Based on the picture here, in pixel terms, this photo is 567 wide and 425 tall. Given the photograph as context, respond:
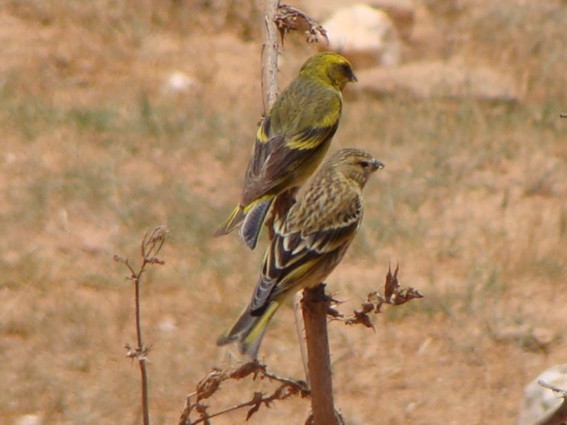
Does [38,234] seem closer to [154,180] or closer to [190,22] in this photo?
[154,180]

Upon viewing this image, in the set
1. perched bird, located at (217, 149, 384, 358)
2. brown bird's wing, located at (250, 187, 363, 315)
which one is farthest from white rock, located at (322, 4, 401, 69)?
brown bird's wing, located at (250, 187, 363, 315)

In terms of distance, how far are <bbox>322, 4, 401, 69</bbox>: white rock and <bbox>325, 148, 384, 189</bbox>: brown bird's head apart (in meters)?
4.53

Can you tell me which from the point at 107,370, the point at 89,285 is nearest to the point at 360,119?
the point at 89,285

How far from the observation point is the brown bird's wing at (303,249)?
3.42 m

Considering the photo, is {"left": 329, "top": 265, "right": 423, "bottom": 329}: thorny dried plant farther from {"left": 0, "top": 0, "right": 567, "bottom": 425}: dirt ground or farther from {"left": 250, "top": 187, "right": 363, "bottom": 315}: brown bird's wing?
{"left": 0, "top": 0, "right": 567, "bottom": 425}: dirt ground

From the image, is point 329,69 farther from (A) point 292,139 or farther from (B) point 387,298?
(B) point 387,298

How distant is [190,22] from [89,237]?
10.6 ft

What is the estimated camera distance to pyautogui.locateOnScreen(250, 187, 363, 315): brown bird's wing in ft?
11.2

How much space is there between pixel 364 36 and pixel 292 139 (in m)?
4.71

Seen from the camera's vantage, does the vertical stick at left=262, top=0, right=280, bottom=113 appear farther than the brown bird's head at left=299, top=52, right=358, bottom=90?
No

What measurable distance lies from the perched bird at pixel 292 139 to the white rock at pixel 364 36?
3778 mm

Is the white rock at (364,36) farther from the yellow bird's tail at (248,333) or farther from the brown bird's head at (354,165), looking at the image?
the yellow bird's tail at (248,333)

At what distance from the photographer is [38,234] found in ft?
22.3

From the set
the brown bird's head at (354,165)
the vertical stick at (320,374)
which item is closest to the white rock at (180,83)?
the brown bird's head at (354,165)
